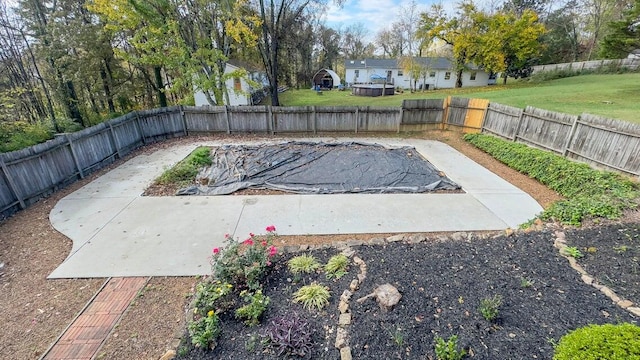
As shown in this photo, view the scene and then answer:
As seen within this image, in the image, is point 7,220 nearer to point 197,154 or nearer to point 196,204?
point 196,204

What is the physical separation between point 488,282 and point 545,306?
52 cm

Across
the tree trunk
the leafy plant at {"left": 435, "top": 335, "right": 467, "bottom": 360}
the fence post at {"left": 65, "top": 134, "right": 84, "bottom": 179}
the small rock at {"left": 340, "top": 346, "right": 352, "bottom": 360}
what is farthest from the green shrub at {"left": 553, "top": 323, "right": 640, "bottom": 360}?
the tree trunk

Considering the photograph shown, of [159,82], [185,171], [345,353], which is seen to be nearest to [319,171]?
[185,171]

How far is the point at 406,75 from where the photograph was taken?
33469 millimetres

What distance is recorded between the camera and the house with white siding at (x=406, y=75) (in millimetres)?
32656

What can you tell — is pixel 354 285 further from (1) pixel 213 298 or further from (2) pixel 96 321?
A: (2) pixel 96 321

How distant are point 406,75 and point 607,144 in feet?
97.1

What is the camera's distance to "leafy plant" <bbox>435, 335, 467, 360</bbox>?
225cm

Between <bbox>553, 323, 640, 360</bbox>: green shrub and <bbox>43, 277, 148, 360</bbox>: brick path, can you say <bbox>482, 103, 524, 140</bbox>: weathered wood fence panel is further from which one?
<bbox>43, 277, 148, 360</bbox>: brick path

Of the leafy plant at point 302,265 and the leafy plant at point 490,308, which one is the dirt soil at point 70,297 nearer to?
the leafy plant at point 490,308

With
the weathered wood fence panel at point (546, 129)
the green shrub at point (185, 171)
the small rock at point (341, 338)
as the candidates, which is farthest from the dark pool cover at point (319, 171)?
the small rock at point (341, 338)

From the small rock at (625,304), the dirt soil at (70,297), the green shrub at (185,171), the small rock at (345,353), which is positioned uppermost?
the small rock at (625,304)

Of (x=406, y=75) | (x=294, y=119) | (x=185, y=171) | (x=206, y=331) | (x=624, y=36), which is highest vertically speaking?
(x=624, y=36)

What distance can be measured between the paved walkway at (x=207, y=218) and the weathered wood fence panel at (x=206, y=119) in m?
5.11
